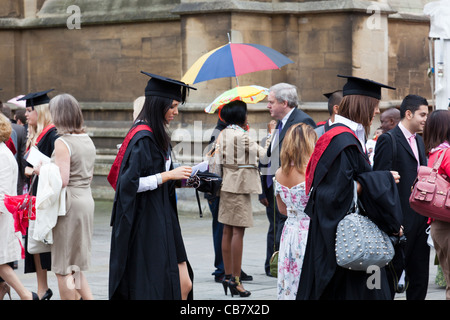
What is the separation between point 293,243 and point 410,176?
139 centimetres

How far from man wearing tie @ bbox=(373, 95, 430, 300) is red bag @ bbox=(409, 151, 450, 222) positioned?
37.8 inches

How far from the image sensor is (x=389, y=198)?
5477 millimetres

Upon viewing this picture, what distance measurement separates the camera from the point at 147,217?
6184 mm

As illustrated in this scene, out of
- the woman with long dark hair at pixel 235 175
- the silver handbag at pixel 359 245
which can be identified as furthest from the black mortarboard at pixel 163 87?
the woman with long dark hair at pixel 235 175

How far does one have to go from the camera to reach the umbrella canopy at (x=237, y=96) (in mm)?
9430

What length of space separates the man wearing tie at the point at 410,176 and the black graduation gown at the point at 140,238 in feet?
6.91

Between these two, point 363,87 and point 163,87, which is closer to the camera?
point 363,87

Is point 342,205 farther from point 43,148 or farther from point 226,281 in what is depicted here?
point 43,148

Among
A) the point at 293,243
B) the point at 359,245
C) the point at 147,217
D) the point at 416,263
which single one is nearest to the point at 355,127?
the point at 359,245

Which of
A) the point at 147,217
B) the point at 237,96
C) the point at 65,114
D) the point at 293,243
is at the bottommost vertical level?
the point at 293,243

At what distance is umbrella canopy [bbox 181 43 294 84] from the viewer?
30.1 feet

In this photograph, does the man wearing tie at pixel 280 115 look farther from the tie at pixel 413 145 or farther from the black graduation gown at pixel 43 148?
the black graduation gown at pixel 43 148
